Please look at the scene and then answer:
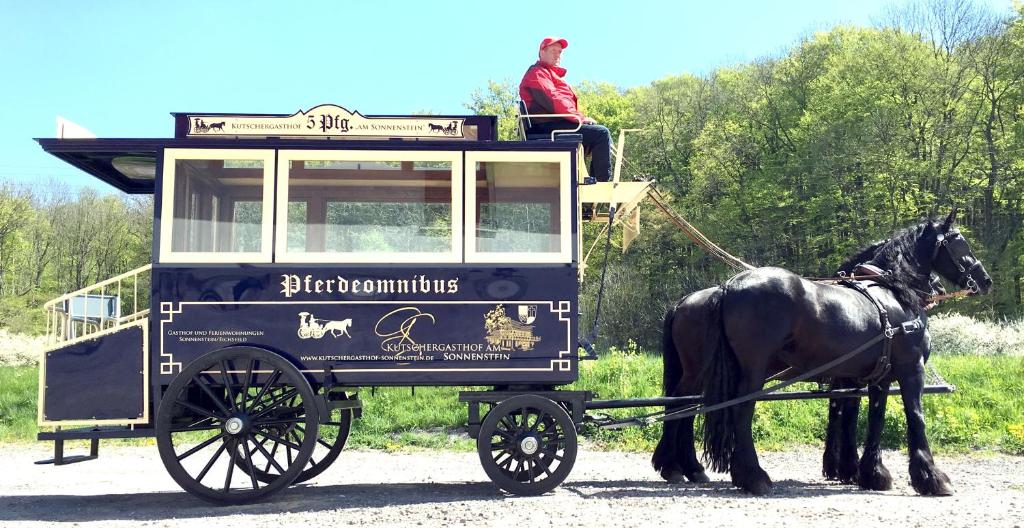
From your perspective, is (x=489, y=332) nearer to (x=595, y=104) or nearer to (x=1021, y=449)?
(x=1021, y=449)

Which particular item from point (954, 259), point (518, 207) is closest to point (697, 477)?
point (518, 207)

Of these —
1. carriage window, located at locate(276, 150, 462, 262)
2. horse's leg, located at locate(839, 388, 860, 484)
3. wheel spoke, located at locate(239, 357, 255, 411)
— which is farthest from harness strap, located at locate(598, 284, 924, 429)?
wheel spoke, located at locate(239, 357, 255, 411)

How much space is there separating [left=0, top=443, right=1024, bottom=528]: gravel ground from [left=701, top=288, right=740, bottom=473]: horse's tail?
13.1 inches

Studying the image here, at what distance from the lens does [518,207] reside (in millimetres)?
6688

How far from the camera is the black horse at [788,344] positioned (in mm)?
6676

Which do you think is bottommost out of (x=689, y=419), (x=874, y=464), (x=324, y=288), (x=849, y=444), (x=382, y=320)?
(x=874, y=464)

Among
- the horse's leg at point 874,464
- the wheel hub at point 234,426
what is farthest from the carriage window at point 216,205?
the horse's leg at point 874,464

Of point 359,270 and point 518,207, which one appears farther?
point 518,207

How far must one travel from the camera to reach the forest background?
90.0 ft

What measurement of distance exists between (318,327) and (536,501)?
207 cm

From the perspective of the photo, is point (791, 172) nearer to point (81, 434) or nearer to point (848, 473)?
point (848, 473)

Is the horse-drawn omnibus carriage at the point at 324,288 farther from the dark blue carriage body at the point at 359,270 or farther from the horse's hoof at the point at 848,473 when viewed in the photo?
the horse's hoof at the point at 848,473

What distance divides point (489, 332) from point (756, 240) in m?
27.1

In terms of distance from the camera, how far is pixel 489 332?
21.2 feet
